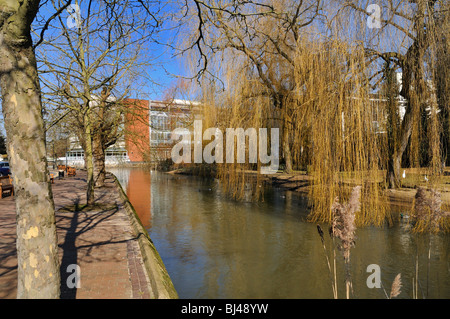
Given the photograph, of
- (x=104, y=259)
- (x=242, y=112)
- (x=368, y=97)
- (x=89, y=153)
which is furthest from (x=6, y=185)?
(x=368, y=97)

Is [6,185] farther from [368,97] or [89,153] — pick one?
[368,97]

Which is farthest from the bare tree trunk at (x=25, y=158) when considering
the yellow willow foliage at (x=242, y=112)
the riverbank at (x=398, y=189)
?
the yellow willow foliage at (x=242, y=112)

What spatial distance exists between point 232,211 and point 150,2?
766cm

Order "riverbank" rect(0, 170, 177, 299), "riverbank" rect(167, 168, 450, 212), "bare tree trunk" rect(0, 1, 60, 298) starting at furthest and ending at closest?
"riverbank" rect(167, 168, 450, 212) → "riverbank" rect(0, 170, 177, 299) → "bare tree trunk" rect(0, 1, 60, 298)

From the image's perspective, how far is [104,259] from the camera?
5020 millimetres

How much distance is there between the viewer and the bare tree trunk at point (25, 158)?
7.56ft

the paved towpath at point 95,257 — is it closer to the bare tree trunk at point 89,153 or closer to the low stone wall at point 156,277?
the low stone wall at point 156,277

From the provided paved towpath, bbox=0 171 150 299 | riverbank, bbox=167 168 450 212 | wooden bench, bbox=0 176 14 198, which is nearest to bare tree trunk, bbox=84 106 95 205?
paved towpath, bbox=0 171 150 299

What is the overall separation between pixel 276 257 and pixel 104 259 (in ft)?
10.8

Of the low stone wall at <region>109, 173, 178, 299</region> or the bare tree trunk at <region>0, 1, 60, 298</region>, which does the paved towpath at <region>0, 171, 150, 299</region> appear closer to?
the low stone wall at <region>109, 173, 178, 299</region>

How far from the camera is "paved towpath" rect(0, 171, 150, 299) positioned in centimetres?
382

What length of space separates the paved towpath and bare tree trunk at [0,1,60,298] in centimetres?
149
